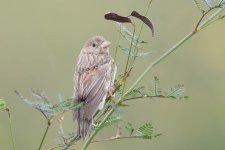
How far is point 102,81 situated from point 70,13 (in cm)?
362

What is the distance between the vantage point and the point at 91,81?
281cm

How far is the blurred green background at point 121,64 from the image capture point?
525cm

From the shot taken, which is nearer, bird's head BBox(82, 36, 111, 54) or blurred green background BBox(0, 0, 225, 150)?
bird's head BBox(82, 36, 111, 54)

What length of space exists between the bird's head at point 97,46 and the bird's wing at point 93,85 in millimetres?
245

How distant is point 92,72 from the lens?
302cm

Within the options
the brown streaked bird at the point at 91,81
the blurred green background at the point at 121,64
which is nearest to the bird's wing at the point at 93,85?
the brown streaked bird at the point at 91,81

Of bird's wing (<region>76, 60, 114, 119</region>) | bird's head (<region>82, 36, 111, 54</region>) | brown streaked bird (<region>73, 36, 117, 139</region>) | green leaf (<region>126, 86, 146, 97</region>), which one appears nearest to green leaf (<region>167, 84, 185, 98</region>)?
green leaf (<region>126, 86, 146, 97</region>)

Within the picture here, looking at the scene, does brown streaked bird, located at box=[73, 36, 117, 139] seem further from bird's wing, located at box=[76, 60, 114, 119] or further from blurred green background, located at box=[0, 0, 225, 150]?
blurred green background, located at box=[0, 0, 225, 150]

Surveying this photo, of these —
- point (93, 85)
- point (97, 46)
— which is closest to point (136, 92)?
point (93, 85)

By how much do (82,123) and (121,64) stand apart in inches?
121

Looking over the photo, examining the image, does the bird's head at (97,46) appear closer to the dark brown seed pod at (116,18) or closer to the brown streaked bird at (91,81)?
the brown streaked bird at (91,81)

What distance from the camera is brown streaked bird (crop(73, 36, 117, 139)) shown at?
2.43m

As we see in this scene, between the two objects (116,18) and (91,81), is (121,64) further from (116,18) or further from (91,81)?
(116,18)

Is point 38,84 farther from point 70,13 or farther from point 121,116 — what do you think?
point 121,116
